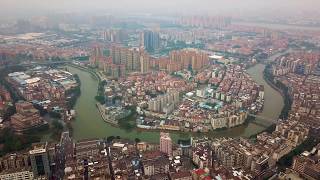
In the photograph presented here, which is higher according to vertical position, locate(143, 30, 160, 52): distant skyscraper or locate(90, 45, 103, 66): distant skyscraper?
locate(143, 30, 160, 52): distant skyscraper

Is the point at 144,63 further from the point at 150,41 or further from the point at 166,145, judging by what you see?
the point at 166,145

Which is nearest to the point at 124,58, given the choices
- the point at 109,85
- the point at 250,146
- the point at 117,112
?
the point at 109,85

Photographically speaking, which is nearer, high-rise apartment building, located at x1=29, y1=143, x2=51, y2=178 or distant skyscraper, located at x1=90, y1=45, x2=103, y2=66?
high-rise apartment building, located at x1=29, y1=143, x2=51, y2=178

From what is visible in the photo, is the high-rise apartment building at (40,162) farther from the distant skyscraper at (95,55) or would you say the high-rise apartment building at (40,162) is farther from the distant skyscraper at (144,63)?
the distant skyscraper at (95,55)

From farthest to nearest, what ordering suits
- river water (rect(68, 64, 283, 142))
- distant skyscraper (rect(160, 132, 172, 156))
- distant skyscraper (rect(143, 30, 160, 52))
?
distant skyscraper (rect(143, 30, 160, 52))
river water (rect(68, 64, 283, 142))
distant skyscraper (rect(160, 132, 172, 156))

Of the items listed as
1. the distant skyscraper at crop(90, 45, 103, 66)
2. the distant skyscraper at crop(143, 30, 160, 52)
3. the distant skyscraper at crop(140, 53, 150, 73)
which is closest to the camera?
the distant skyscraper at crop(140, 53, 150, 73)

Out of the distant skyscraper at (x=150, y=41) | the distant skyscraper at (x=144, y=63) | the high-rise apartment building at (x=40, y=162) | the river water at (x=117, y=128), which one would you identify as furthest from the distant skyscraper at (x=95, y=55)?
the high-rise apartment building at (x=40, y=162)

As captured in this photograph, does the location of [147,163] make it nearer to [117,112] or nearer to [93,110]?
[117,112]

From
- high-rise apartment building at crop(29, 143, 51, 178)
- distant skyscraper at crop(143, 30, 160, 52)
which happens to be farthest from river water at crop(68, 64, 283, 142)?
distant skyscraper at crop(143, 30, 160, 52)

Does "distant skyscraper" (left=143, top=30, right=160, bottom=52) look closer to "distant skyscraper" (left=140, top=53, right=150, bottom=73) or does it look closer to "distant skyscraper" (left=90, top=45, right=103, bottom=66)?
"distant skyscraper" (left=90, top=45, right=103, bottom=66)

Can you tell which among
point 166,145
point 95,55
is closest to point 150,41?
point 95,55

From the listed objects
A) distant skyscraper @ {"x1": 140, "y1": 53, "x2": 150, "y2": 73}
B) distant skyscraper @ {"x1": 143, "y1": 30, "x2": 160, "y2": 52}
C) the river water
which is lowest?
the river water
